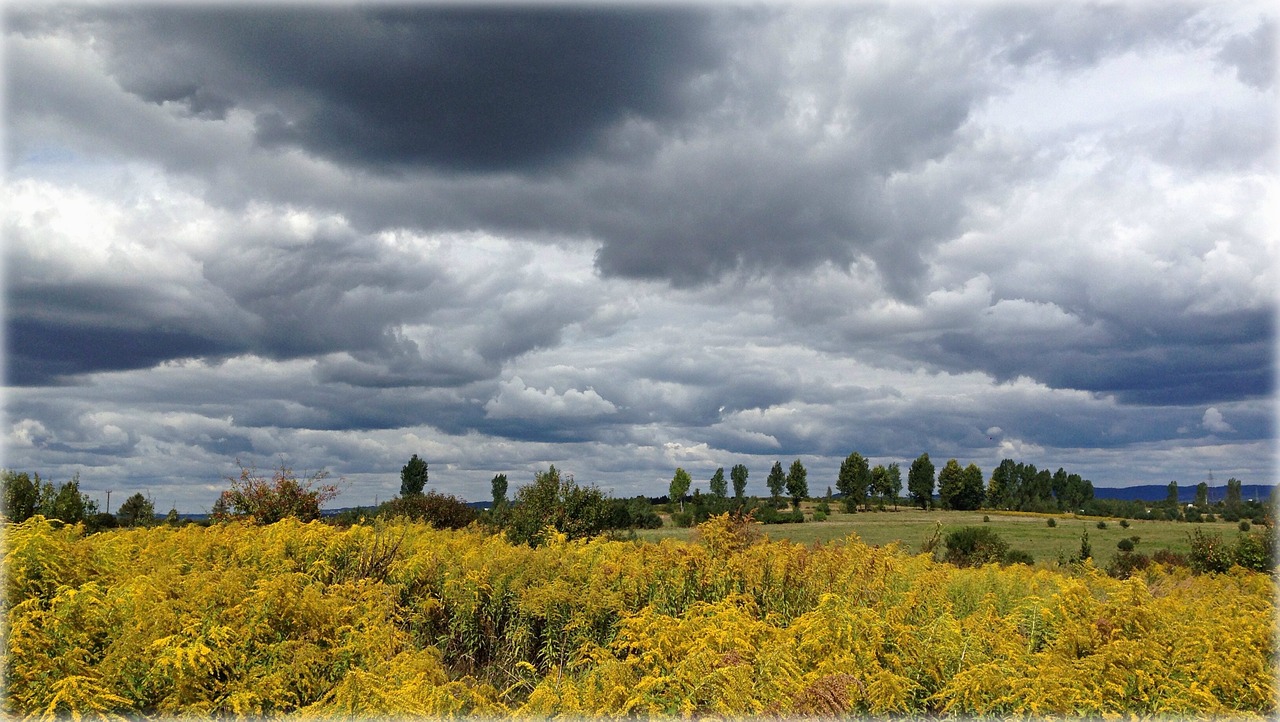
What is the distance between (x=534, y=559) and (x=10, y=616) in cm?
469

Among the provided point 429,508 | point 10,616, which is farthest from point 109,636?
point 429,508

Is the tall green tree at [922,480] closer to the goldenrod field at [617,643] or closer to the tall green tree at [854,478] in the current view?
the tall green tree at [854,478]

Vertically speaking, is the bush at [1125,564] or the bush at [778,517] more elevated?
the bush at [1125,564]

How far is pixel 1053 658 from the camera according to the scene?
5.43 m

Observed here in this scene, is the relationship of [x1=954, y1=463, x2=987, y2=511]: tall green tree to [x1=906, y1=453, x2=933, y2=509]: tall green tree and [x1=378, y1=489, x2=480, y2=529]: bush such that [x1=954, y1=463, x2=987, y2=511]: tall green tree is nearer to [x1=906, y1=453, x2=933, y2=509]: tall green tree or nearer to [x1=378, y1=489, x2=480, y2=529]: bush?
[x1=906, y1=453, x2=933, y2=509]: tall green tree

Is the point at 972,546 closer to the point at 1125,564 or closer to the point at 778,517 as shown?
the point at 1125,564

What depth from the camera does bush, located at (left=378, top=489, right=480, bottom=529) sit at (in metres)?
23.3

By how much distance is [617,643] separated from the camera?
22.0 ft

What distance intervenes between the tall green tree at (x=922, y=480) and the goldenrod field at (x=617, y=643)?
104m

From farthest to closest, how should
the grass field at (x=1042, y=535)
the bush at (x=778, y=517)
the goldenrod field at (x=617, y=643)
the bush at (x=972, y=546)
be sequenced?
the bush at (x=778, y=517)
the grass field at (x=1042, y=535)
the bush at (x=972, y=546)
the goldenrod field at (x=617, y=643)

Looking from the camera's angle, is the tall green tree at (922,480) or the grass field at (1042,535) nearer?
the grass field at (1042,535)

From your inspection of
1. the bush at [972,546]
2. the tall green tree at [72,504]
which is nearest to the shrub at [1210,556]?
the bush at [972,546]

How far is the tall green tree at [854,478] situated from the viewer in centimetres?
10150

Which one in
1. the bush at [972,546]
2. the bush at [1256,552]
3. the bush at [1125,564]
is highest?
the bush at [1256,552]
